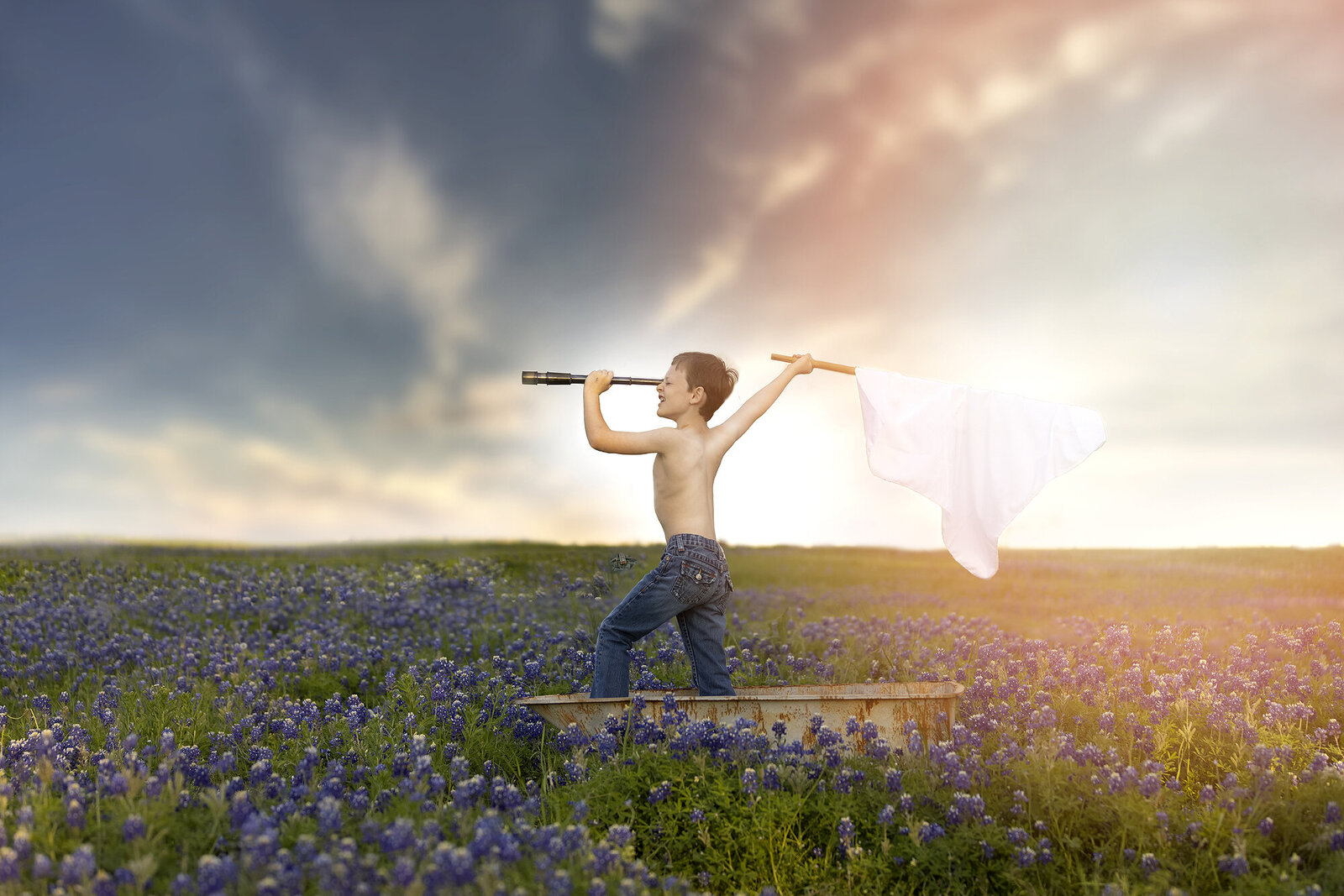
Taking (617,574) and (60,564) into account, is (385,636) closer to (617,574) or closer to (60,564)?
(617,574)

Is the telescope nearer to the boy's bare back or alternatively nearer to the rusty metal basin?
the boy's bare back

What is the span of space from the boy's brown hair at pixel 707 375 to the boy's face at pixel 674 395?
44 millimetres

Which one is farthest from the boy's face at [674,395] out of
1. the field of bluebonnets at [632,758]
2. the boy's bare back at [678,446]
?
the field of bluebonnets at [632,758]

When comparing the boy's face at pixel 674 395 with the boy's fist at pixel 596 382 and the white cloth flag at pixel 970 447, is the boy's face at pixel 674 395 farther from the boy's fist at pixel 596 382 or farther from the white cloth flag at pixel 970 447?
the white cloth flag at pixel 970 447

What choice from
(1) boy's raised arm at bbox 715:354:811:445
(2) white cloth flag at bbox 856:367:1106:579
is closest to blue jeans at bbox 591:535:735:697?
(1) boy's raised arm at bbox 715:354:811:445

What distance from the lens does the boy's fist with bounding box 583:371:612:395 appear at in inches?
240

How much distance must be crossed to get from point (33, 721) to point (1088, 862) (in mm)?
7590

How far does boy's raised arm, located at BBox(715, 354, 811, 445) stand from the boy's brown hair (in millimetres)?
197

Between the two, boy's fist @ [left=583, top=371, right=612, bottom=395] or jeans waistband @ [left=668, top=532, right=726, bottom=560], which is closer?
jeans waistband @ [left=668, top=532, right=726, bottom=560]

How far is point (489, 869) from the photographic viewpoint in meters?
3.28

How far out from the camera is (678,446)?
19.9 feet

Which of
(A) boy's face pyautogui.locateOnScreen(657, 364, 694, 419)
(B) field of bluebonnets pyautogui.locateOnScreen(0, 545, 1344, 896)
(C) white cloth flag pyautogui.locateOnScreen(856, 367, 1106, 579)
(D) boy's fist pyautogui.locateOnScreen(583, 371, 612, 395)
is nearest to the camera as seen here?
(B) field of bluebonnets pyautogui.locateOnScreen(0, 545, 1344, 896)

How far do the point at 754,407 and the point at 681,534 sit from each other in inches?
44.2

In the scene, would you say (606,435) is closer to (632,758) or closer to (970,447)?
(632,758)
